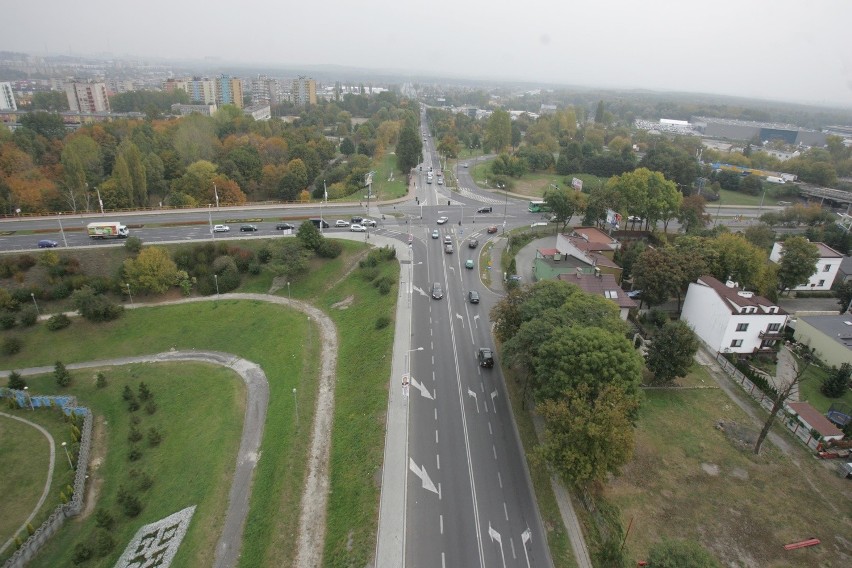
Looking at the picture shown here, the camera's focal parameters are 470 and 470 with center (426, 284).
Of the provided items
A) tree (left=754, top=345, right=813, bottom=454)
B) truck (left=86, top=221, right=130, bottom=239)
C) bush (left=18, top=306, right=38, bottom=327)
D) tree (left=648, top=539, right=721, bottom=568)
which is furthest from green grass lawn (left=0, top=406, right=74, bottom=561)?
tree (left=754, top=345, right=813, bottom=454)

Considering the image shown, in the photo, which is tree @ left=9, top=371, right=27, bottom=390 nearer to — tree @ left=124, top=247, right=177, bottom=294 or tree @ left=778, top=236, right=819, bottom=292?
tree @ left=124, top=247, right=177, bottom=294

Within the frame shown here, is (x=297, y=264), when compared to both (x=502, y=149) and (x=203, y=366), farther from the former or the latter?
(x=502, y=149)

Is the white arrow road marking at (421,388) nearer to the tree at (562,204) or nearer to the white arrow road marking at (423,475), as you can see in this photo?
the white arrow road marking at (423,475)

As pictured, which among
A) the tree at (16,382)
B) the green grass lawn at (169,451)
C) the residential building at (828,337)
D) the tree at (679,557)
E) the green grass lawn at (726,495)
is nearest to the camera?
the tree at (679,557)

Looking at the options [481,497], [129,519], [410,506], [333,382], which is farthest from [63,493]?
[481,497]

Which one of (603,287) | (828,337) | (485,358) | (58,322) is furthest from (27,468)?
(828,337)

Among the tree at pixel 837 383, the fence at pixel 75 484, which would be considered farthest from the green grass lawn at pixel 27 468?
the tree at pixel 837 383
